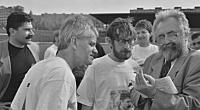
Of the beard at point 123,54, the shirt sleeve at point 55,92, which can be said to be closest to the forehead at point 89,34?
the shirt sleeve at point 55,92

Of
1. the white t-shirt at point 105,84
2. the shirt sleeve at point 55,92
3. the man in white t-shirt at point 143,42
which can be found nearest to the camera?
the shirt sleeve at point 55,92

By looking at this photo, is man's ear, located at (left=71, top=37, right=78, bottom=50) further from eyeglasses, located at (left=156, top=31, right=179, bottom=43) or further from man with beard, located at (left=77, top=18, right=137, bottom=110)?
man with beard, located at (left=77, top=18, right=137, bottom=110)

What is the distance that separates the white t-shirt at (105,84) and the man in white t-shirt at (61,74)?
1.01 m

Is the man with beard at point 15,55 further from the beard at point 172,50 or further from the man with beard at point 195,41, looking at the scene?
the man with beard at point 195,41

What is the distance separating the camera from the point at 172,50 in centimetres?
287

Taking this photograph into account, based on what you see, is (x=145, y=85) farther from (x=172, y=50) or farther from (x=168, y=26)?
(x=168, y=26)

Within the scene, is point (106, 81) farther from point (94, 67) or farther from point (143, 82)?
point (143, 82)

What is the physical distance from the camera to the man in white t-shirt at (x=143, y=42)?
5.92 metres

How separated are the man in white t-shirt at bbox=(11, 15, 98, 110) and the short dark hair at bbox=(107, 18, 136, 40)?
1.01 m

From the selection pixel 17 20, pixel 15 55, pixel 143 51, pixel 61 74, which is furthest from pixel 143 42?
pixel 61 74

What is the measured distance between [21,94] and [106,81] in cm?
132

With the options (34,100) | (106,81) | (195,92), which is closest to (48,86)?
(34,100)

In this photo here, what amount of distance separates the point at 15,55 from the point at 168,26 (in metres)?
2.32

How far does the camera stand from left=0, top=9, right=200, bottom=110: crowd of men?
7.95 ft
